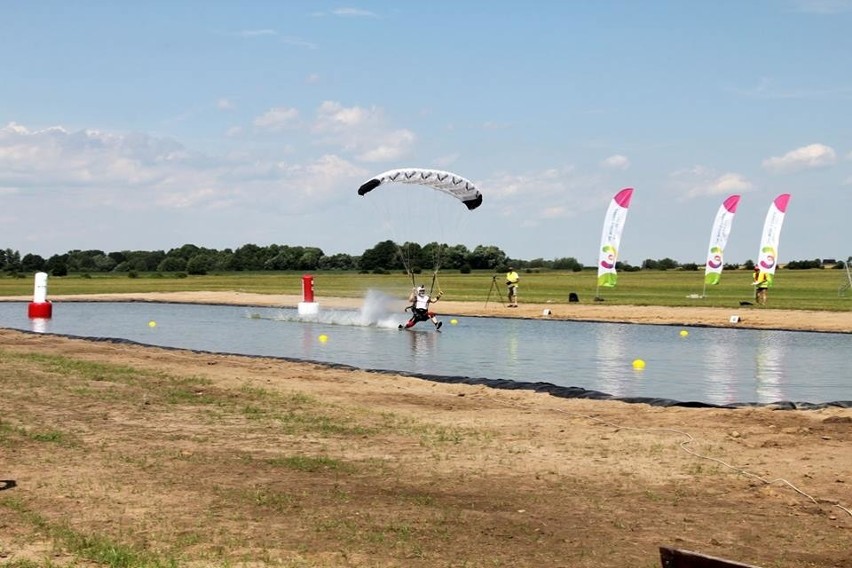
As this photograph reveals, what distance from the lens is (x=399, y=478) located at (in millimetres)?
10023

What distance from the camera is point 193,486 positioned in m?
9.52

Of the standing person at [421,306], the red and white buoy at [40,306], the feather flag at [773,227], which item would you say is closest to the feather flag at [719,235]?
the feather flag at [773,227]

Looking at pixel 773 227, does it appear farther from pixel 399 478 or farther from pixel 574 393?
pixel 399 478

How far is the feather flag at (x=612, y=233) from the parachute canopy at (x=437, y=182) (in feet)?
39.0

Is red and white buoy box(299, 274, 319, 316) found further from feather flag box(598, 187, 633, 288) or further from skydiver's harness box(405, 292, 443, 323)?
feather flag box(598, 187, 633, 288)

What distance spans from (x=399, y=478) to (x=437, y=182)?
2452cm

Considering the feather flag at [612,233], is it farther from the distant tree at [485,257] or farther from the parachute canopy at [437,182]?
the distant tree at [485,257]

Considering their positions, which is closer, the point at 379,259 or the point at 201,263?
the point at 379,259

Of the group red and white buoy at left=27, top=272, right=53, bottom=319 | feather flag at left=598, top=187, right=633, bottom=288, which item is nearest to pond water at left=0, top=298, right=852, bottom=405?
red and white buoy at left=27, top=272, right=53, bottom=319

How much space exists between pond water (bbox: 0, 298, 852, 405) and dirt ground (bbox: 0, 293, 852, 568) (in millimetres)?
3360

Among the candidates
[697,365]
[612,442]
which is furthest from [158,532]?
[697,365]

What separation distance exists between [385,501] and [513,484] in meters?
1.44

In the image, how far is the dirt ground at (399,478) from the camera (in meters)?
7.58

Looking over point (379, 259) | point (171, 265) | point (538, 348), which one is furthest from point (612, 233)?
point (171, 265)
